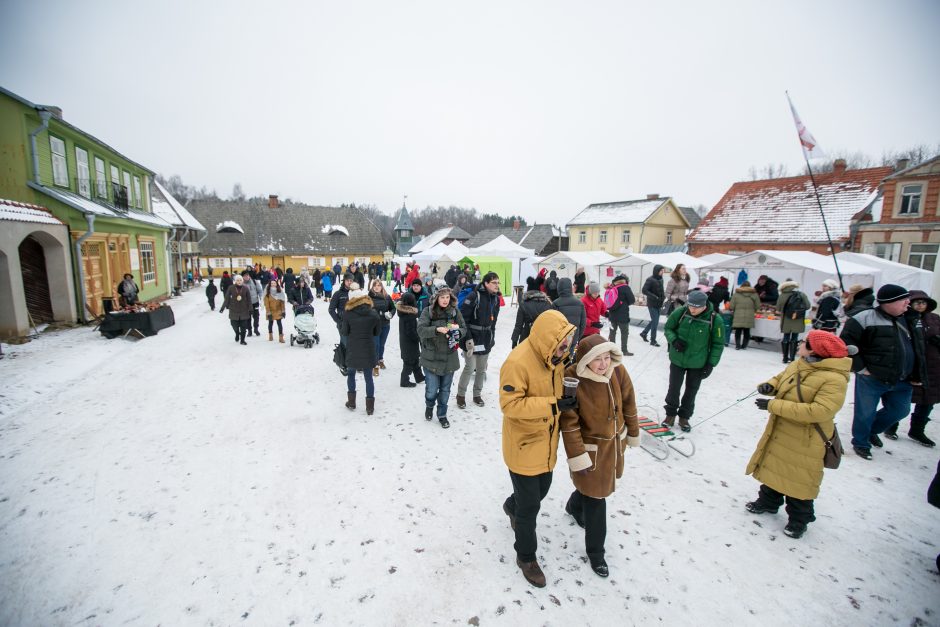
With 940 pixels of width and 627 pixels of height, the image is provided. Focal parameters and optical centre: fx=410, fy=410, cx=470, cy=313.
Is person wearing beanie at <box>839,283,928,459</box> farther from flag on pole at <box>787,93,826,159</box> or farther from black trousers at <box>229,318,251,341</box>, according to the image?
black trousers at <box>229,318,251,341</box>

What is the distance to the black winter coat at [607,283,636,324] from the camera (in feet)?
29.9

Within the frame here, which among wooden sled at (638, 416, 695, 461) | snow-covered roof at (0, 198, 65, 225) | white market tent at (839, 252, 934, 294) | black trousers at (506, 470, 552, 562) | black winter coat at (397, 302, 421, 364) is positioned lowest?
wooden sled at (638, 416, 695, 461)

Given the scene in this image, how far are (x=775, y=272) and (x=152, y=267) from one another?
26085mm

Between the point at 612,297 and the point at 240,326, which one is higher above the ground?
the point at 612,297

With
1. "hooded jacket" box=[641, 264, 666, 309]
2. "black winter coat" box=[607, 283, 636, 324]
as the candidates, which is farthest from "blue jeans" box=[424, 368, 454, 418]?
"hooded jacket" box=[641, 264, 666, 309]

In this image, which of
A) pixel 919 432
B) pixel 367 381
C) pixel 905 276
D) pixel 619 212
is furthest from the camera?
pixel 619 212

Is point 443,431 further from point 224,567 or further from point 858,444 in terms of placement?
point 858,444

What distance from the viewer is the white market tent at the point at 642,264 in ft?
59.2

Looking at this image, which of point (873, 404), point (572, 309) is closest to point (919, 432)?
point (873, 404)

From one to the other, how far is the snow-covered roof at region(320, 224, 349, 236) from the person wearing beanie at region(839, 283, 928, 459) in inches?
1547

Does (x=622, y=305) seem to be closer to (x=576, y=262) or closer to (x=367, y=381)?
(x=367, y=381)

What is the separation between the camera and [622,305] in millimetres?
9203

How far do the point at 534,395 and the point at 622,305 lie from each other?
7.09m

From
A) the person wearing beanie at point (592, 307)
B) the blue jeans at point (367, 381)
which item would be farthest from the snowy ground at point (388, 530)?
the person wearing beanie at point (592, 307)
